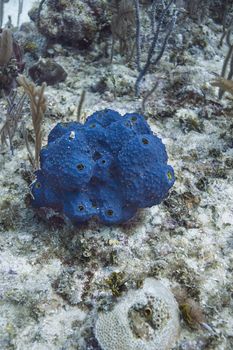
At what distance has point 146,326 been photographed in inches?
92.2

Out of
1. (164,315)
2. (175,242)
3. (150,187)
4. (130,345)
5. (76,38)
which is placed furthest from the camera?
(76,38)

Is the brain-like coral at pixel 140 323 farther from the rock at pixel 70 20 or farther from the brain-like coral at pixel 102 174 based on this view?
the rock at pixel 70 20

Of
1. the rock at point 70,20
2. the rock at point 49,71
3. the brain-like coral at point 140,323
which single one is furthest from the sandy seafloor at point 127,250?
the rock at point 70,20

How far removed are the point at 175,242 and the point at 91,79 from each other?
106 inches

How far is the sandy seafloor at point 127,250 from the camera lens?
252 cm

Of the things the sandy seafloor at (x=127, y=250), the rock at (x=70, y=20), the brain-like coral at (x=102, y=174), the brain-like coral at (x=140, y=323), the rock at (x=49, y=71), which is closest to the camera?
the brain-like coral at (x=140, y=323)

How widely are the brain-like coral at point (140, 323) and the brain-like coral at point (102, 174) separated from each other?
74 centimetres

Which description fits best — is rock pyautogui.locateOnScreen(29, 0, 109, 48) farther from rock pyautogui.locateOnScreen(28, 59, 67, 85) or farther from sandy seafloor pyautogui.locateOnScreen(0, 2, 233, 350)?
sandy seafloor pyautogui.locateOnScreen(0, 2, 233, 350)

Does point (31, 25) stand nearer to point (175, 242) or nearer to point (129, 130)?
point (129, 130)

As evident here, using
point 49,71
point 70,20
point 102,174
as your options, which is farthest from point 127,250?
point 70,20

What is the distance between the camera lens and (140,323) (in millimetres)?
2344

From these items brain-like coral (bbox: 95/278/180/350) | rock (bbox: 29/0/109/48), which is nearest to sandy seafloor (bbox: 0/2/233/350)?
brain-like coral (bbox: 95/278/180/350)

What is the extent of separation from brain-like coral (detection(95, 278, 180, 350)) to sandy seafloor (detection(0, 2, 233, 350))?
131mm

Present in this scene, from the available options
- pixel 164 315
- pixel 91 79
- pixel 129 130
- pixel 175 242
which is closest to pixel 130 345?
pixel 164 315
